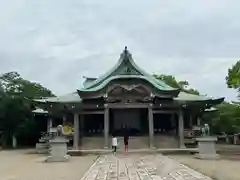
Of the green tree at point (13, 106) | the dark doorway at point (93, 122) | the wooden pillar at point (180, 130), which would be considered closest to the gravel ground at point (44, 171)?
the wooden pillar at point (180, 130)

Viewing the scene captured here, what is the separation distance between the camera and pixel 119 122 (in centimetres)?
3562

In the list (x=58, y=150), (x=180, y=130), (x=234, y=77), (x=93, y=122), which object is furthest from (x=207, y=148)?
(x=93, y=122)

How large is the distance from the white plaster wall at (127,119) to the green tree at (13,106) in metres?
13.3

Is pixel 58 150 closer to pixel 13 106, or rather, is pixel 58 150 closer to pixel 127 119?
pixel 127 119

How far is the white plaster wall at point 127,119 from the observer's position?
35531mm

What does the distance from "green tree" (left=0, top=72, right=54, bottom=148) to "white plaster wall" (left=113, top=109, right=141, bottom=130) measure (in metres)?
13.3

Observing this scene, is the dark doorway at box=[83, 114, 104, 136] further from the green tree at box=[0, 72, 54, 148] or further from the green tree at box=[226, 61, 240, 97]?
the green tree at box=[226, 61, 240, 97]

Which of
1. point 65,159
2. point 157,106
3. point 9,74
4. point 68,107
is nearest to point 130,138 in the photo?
point 157,106

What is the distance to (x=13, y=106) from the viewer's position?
43219 millimetres

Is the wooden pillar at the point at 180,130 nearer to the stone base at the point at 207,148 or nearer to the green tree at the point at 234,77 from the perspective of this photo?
the green tree at the point at 234,77

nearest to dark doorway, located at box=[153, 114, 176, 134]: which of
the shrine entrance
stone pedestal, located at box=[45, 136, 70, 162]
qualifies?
the shrine entrance

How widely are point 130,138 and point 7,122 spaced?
57.3 ft

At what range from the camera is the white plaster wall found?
35.5 meters

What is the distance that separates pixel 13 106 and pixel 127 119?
1437cm
